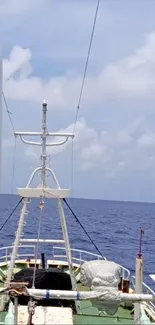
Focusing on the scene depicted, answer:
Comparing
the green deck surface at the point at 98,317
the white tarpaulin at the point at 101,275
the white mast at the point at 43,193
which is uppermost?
the white mast at the point at 43,193

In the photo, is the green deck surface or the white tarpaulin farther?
the white tarpaulin

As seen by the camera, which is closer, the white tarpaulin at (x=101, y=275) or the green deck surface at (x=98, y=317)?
the green deck surface at (x=98, y=317)

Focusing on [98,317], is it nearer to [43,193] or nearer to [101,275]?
[101,275]

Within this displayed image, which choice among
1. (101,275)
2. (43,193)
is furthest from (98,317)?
(43,193)

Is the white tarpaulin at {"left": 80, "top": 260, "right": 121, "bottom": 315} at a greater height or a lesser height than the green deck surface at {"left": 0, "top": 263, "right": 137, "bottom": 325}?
greater

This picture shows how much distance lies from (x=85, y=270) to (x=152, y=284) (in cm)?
1749

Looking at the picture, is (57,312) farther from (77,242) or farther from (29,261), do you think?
(77,242)

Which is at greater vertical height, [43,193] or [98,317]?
[43,193]

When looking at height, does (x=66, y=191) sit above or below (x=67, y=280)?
above

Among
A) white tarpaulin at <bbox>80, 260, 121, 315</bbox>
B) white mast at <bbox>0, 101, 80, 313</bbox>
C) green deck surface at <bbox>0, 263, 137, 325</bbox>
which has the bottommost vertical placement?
green deck surface at <bbox>0, 263, 137, 325</bbox>

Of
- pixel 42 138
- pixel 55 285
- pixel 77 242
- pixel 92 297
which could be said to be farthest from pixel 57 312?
pixel 77 242

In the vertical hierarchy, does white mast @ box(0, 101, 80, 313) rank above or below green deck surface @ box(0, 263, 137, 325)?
above

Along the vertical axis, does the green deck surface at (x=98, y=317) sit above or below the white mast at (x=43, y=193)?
below

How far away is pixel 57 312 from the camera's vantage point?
12055mm
